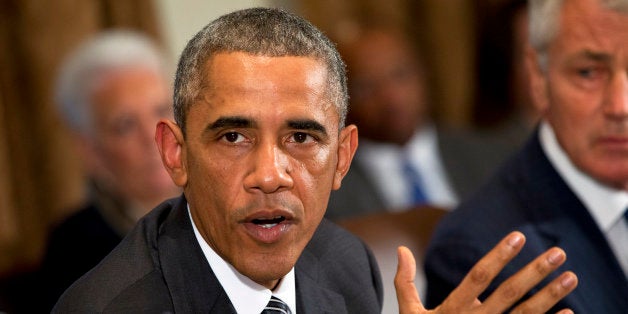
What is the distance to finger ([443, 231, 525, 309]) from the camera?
51.6 inches

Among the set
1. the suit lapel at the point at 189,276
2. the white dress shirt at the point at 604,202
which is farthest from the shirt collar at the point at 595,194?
the suit lapel at the point at 189,276

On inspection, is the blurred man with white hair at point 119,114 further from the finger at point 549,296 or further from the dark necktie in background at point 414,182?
the finger at point 549,296

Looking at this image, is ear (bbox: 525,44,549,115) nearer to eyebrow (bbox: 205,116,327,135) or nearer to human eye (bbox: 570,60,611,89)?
human eye (bbox: 570,60,611,89)

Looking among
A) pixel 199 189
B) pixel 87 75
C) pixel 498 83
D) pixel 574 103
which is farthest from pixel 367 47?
pixel 199 189

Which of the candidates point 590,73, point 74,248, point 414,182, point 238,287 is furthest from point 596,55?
point 414,182

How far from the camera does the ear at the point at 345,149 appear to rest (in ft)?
4.17

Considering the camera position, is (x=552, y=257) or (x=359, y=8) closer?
(x=552, y=257)

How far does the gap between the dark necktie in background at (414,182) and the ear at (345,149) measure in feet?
7.71

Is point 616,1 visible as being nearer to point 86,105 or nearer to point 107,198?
point 107,198

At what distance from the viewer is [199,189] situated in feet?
4.03

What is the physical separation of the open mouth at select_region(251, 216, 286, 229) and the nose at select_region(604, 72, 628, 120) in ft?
2.59

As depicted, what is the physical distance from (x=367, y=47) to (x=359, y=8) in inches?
21.4

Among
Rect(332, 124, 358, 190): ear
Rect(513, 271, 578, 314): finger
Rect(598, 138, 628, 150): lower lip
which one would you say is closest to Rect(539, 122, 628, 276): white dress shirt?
Rect(598, 138, 628, 150): lower lip

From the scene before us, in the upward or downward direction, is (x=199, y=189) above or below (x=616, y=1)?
below
